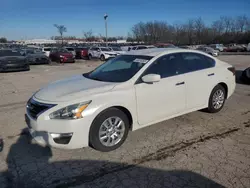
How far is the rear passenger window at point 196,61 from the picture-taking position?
4.29 m

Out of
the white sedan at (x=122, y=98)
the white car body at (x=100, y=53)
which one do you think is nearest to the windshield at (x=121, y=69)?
the white sedan at (x=122, y=98)

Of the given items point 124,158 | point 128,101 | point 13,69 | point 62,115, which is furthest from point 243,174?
point 13,69

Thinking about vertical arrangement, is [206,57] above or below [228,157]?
above

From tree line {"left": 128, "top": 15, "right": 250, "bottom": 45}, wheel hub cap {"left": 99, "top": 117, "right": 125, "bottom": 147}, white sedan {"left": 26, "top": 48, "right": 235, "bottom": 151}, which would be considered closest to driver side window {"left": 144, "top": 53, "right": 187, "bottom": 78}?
white sedan {"left": 26, "top": 48, "right": 235, "bottom": 151}

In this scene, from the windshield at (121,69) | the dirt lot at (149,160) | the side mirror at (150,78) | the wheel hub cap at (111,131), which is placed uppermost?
the windshield at (121,69)

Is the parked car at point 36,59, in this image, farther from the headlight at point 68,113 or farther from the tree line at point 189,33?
the tree line at point 189,33

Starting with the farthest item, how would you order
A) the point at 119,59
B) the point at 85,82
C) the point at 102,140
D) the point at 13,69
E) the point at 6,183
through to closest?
the point at 13,69 → the point at 119,59 → the point at 85,82 → the point at 102,140 → the point at 6,183

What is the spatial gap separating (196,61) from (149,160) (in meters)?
2.46

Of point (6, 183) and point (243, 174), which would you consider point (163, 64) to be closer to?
point (243, 174)

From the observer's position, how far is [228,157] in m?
3.11

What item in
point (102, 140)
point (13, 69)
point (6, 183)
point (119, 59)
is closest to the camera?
point (6, 183)

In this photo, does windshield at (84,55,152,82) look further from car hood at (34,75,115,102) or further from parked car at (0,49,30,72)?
parked car at (0,49,30,72)

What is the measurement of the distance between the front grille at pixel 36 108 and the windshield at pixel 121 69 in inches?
44.1

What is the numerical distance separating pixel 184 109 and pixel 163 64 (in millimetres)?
977
